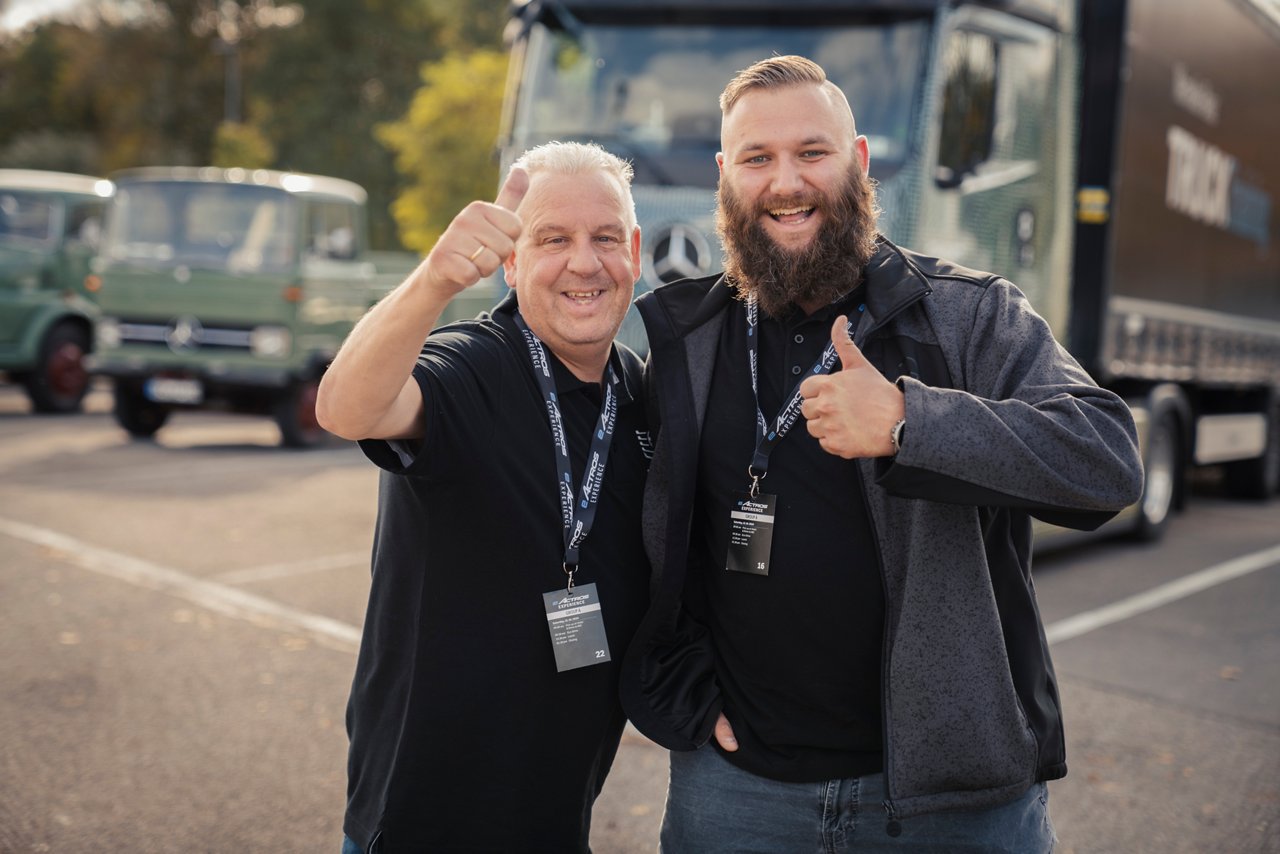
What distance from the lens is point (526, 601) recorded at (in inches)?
90.3

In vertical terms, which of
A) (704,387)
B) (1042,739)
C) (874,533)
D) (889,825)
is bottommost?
(889,825)

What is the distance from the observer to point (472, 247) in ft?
6.77

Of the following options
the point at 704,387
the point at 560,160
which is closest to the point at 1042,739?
the point at 704,387

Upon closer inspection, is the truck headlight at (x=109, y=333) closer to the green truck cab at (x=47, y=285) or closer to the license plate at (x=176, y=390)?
the license plate at (x=176, y=390)

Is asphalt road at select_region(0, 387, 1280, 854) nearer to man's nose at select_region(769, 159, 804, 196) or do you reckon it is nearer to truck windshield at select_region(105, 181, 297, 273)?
man's nose at select_region(769, 159, 804, 196)

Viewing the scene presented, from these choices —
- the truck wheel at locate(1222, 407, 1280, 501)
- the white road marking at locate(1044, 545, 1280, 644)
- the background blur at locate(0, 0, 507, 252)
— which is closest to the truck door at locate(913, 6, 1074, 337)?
the white road marking at locate(1044, 545, 1280, 644)

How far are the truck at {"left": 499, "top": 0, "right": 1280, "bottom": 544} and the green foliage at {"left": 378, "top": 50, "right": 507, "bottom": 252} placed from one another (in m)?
19.5

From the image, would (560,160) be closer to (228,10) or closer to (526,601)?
(526,601)

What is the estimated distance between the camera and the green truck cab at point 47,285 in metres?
14.8

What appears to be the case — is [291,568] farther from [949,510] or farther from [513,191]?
[949,510]

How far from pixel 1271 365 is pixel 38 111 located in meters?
51.9

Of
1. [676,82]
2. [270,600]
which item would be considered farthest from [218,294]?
[676,82]

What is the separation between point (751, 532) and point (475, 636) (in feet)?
1.72

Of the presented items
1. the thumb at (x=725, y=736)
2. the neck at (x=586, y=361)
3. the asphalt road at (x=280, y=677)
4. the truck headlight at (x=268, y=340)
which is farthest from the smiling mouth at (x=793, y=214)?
the truck headlight at (x=268, y=340)
